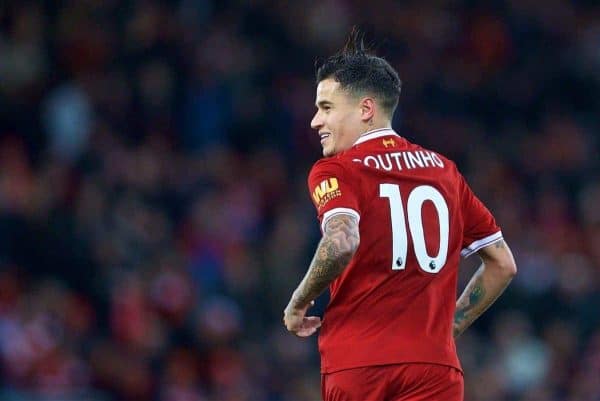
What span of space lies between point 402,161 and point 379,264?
428 mm

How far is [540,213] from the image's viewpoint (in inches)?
548

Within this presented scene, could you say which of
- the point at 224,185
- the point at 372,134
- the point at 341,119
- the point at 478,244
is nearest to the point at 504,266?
the point at 478,244

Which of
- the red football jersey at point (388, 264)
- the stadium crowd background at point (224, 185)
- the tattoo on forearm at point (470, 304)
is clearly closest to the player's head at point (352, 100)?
the red football jersey at point (388, 264)

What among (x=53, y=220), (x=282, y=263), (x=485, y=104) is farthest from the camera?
(x=485, y=104)

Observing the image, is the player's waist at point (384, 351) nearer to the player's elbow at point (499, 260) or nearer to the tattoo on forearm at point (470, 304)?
the tattoo on forearm at point (470, 304)

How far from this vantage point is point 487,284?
18.5 feet

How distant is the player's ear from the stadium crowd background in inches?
210

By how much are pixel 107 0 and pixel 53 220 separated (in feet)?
11.0

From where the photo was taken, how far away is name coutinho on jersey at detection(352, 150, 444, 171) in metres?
5.06

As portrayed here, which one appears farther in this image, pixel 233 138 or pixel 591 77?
pixel 591 77

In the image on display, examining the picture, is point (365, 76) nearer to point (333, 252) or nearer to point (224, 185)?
point (333, 252)

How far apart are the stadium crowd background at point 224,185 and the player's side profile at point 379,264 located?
5282mm

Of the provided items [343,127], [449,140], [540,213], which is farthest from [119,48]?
[343,127]

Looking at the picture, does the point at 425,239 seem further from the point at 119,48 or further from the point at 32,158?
the point at 119,48
